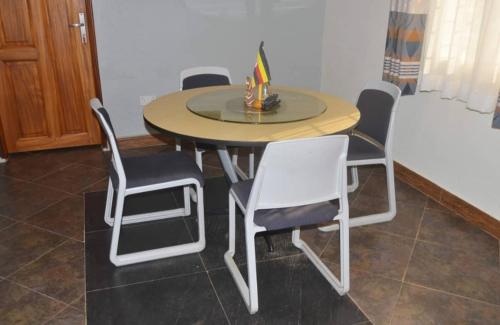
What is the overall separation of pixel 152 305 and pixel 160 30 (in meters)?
2.53

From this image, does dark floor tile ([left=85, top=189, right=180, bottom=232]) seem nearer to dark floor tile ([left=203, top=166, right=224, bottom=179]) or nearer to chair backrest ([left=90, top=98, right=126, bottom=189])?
dark floor tile ([left=203, top=166, right=224, bottom=179])

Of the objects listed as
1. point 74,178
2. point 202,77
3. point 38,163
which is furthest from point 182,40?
point 38,163

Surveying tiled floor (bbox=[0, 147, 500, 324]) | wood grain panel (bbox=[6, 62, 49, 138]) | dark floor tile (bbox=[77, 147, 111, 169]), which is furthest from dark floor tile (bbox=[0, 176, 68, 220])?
wood grain panel (bbox=[6, 62, 49, 138])

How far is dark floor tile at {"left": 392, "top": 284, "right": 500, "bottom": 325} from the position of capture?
6.38ft

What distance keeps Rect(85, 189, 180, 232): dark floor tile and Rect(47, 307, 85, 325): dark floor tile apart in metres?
0.75

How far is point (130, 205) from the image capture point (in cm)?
295

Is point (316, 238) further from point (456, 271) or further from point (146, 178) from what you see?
point (146, 178)

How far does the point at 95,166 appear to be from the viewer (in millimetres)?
3570

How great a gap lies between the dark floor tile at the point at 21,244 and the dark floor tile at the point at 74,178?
1.85 feet

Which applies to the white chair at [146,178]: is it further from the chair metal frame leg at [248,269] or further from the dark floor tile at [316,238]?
the dark floor tile at [316,238]

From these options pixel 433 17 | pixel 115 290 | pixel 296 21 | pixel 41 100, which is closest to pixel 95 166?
Answer: pixel 41 100

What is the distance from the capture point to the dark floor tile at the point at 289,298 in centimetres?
194

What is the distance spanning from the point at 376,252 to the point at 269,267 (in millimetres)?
624

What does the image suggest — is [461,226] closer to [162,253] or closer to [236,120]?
[236,120]
